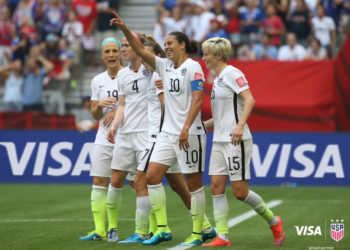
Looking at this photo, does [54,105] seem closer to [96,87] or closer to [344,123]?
[344,123]

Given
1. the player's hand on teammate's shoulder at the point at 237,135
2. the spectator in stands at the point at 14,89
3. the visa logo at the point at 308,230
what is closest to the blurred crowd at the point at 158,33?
the spectator in stands at the point at 14,89

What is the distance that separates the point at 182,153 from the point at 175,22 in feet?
45.3

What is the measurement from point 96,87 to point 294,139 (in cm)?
755

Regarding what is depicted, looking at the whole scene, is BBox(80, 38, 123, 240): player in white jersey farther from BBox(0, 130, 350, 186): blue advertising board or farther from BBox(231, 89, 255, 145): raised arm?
BBox(0, 130, 350, 186): blue advertising board

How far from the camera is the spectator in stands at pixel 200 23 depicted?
2209 cm

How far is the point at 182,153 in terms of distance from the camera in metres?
9.03

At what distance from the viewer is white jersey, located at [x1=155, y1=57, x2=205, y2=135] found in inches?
355

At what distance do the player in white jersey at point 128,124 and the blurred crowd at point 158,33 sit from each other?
11544 millimetres

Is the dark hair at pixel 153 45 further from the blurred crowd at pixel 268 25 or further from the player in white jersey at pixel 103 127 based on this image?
the blurred crowd at pixel 268 25

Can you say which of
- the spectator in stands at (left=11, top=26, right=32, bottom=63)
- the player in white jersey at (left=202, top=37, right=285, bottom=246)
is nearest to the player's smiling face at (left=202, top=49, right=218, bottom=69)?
the player in white jersey at (left=202, top=37, right=285, bottom=246)

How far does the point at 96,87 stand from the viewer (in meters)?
10.2

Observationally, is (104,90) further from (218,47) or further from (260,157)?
(260,157)

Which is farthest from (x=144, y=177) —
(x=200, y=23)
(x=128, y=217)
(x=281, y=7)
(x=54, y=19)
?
(x=54, y=19)

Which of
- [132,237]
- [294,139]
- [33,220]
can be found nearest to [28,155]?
[33,220]
